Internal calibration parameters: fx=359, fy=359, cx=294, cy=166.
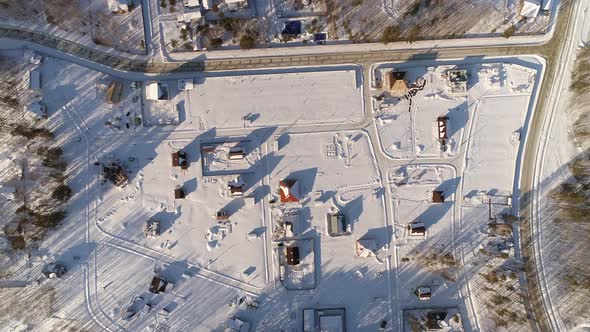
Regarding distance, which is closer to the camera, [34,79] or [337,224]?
[34,79]

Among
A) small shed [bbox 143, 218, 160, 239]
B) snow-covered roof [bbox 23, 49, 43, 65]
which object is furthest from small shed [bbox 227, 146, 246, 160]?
snow-covered roof [bbox 23, 49, 43, 65]

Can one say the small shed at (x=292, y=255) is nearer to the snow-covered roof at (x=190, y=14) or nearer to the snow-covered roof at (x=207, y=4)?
the snow-covered roof at (x=190, y=14)

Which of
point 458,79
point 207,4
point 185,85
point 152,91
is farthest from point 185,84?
point 458,79

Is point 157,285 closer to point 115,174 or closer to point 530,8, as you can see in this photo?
point 115,174

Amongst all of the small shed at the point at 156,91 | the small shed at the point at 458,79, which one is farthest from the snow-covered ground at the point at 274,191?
the small shed at the point at 458,79

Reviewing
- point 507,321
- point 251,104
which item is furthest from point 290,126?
point 507,321
